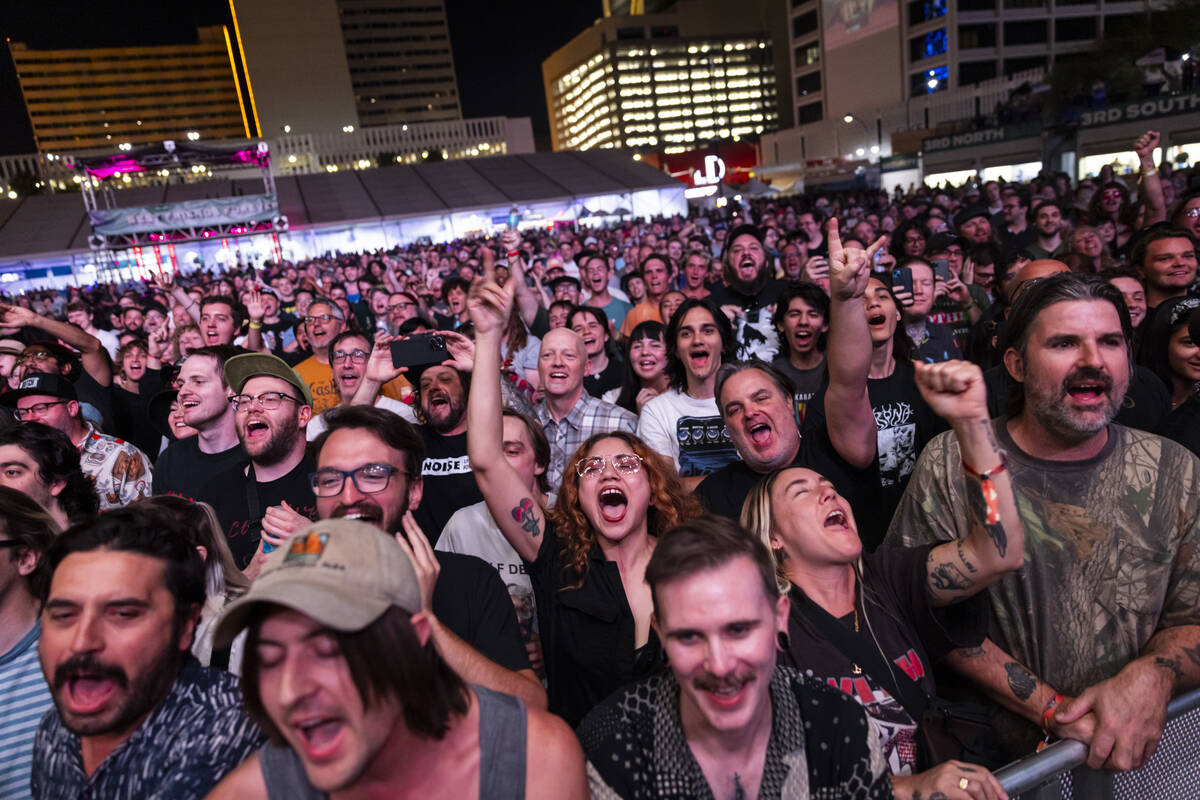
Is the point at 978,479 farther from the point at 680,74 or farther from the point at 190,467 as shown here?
the point at 680,74

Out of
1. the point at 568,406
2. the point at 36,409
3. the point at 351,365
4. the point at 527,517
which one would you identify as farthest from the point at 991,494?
the point at 36,409

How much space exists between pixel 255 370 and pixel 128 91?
547 feet

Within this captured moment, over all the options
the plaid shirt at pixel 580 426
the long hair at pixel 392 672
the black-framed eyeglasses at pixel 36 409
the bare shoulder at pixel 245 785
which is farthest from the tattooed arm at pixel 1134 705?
the black-framed eyeglasses at pixel 36 409

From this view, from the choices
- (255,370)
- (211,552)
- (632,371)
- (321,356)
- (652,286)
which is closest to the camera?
(211,552)

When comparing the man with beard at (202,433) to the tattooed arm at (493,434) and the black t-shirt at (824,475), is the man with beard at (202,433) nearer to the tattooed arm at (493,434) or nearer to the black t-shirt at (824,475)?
the tattooed arm at (493,434)

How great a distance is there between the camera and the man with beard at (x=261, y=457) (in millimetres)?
3014

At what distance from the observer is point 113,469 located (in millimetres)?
3793

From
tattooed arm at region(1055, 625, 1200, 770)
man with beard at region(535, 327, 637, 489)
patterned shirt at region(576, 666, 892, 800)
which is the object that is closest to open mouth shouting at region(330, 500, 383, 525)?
patterned shirt at region(576, 666, 892, 800)

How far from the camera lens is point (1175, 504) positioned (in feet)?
6.50

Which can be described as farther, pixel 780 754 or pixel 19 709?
pixel 19 709

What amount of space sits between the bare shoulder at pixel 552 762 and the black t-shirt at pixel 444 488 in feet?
6.32

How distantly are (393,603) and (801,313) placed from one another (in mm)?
3074

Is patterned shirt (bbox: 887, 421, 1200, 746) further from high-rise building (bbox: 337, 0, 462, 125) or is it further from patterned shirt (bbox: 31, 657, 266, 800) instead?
high-rise building (bbox: 337, 0, 462, 125)

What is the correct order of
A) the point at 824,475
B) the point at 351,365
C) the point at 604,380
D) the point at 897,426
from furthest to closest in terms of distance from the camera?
1. the point at 604,380
2. the point at 351,365
3. the point at 897,426
4. the point at 824,475
